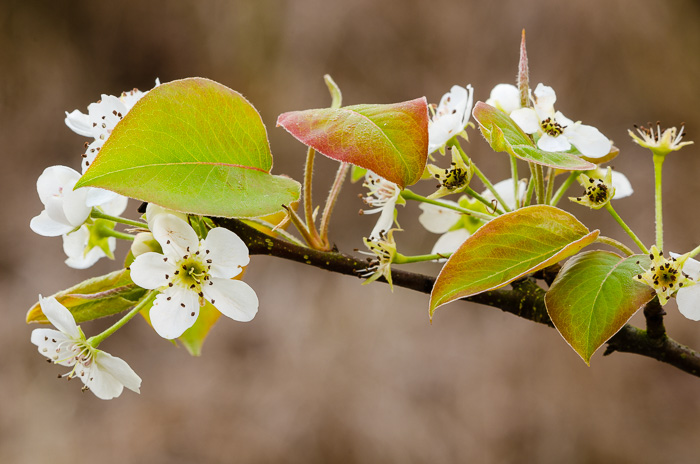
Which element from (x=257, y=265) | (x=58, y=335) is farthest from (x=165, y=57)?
(x=58, y=335)

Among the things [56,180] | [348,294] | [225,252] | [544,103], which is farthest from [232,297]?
[348,294]

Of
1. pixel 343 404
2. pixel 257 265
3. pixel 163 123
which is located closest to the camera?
pixel 163 123

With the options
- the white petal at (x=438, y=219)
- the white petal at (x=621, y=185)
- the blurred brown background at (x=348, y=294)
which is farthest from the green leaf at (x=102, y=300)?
the blurred brown background at (x=348, y=294)

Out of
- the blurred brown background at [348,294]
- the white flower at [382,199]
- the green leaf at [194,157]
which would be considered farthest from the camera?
the blurred brown background at [348,294]

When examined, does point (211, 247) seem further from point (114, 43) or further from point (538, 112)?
point (114, 43)

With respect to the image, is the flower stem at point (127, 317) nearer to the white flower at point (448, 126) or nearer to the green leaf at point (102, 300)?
the green leaf at point (102, 300)
